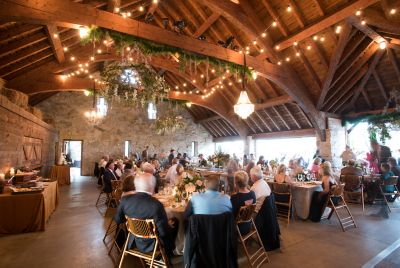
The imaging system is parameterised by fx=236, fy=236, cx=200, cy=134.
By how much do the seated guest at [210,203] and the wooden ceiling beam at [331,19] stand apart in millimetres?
5170

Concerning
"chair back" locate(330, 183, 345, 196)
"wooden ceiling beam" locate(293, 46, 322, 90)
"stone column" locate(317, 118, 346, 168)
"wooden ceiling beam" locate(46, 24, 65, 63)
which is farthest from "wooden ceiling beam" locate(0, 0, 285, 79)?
"stone column" locate(317, 118, 346, 168)

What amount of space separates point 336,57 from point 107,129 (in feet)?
38.9

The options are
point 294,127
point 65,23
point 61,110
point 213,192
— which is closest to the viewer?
point 213,192

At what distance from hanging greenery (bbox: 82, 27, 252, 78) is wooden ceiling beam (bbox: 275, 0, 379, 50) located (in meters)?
1.57

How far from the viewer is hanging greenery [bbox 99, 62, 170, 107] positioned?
4699mm

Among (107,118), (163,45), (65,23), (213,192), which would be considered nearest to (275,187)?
(213,192)

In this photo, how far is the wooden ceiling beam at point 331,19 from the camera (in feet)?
16.5

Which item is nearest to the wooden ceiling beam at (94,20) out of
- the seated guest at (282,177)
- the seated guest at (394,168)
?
the seated guest at (282,177)

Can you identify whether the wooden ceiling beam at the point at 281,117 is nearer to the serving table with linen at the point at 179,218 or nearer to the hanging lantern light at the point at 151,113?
the hanging lantern light at the point at 151,113

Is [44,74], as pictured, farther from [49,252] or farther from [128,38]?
[49,252]

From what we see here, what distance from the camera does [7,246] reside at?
11.9ft

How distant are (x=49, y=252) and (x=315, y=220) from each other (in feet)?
15.5

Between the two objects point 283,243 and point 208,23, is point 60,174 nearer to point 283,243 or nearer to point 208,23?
point 208,23

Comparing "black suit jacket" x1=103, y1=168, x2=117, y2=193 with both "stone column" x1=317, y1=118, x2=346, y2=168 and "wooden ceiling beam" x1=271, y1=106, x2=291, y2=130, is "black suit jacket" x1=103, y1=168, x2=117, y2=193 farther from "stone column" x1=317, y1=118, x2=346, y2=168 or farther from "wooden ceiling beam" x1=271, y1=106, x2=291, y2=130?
"stone column" x1=317, y1=118, x2=346, y2=168
